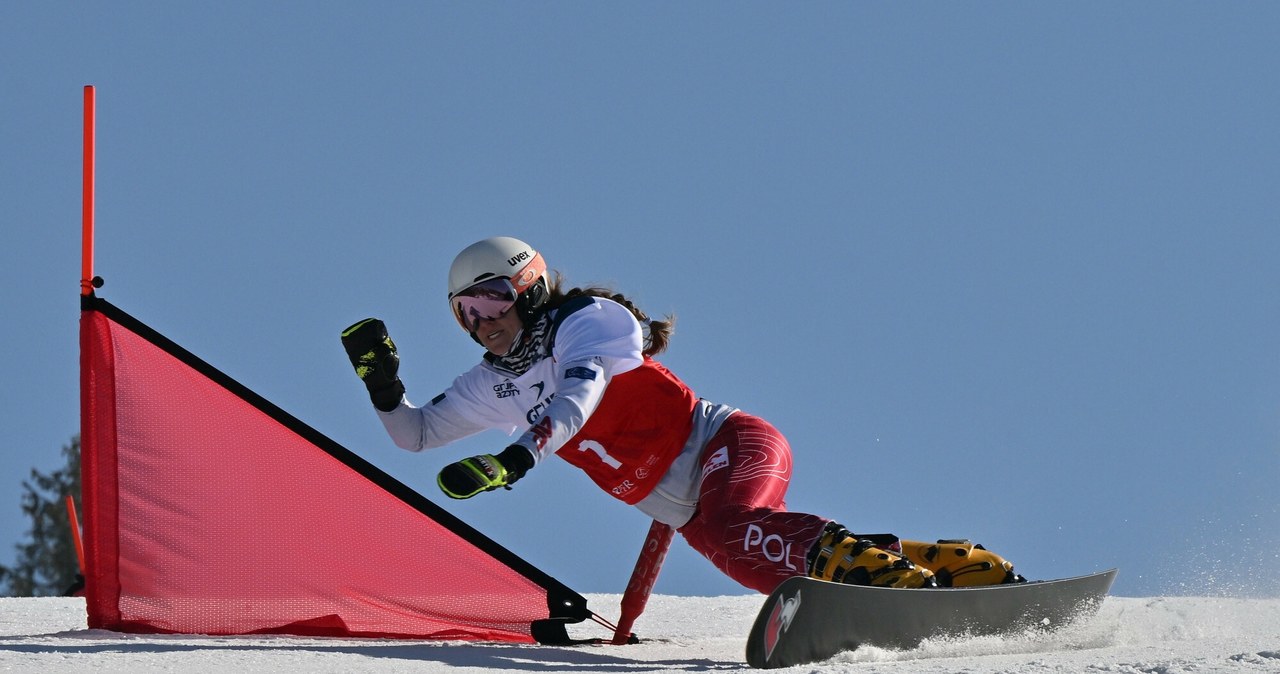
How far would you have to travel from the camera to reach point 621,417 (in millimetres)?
5023

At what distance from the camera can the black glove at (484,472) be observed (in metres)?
3.93

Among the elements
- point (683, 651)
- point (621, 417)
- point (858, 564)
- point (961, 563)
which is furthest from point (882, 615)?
point (621, 417)

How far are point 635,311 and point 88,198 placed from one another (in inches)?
76.7

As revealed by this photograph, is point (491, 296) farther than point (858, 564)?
Yes

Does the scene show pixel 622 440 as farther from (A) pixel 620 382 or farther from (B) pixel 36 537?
(B) pixel 36 537

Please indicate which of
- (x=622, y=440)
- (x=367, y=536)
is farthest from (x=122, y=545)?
(x=622, y=440)

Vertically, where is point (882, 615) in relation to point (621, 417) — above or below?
below

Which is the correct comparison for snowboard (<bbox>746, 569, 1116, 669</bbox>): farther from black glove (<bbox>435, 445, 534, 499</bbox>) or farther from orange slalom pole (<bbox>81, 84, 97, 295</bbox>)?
orange slalom pole (<bbox>81, 84, 97, 295</bbox>)

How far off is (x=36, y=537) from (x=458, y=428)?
26.0 metres

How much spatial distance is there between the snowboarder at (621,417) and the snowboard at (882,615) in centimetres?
17

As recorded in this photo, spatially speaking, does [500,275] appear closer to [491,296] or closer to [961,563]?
[491,296]

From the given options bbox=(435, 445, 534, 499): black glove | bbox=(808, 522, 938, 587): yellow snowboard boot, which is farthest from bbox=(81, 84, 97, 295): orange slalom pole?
bbox=(808, 522, 938, 587): yellow snowboard boot

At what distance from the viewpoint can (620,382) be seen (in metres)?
5.00

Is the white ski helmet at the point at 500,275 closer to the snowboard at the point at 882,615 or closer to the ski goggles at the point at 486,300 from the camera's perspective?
the ski goggles at the point at 486,300
